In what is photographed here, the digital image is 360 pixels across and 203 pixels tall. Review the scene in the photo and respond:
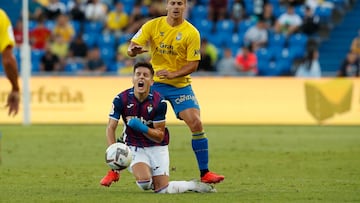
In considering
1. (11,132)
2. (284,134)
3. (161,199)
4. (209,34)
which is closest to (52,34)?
(209,34)

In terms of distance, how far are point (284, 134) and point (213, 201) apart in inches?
463

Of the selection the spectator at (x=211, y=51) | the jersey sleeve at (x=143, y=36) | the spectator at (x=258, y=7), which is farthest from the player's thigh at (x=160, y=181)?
the spectator at (x=258, y=7)

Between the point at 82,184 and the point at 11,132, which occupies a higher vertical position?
the point at 82,184

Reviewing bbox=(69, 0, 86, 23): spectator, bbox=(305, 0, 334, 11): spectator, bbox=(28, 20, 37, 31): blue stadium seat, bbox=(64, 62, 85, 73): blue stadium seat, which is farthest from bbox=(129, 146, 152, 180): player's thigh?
bbox=(305, 0, 334, 11): spectator

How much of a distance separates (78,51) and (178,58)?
16.6 m

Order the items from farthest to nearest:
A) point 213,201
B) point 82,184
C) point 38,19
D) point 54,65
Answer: point 38,19, point 54,65, point 82,184, point 213,201

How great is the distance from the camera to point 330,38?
3225cm

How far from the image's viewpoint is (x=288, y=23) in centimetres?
3088

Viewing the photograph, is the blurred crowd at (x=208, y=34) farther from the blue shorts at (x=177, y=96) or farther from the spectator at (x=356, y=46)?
the blue shorts at (x=177, y=96)

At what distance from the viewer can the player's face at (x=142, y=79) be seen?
38.2ft

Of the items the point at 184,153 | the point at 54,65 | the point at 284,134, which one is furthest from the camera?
the point at 54,65

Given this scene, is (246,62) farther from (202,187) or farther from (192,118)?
(202,187)

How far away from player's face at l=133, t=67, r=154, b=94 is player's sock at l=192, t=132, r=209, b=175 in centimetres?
164

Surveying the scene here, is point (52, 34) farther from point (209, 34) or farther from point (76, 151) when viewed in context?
point (76, 151)
